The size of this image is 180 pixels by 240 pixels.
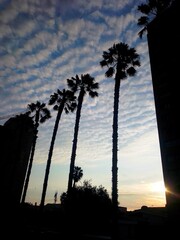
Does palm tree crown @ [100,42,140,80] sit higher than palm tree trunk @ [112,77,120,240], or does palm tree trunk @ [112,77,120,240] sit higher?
palm tree crown @ [100,42,140,80]

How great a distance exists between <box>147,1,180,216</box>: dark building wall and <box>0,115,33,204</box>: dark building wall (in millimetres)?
24824

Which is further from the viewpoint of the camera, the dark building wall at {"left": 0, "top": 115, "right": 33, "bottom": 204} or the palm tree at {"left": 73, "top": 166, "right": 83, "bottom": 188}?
the palm tree at {"left": 73, "top": 166, "right": 83, "bottom": 188}

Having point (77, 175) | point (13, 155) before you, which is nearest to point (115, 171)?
point (13, 155)

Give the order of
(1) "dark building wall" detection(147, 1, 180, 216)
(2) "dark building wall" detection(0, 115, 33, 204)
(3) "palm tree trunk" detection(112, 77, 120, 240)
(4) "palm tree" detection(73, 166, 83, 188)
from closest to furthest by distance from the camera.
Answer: (3) "palm tree trunk" detection(112, 77, 120, 240) < (1) "dark building wall" detection(147, 1, 180, 216) < (2) "dark building wall" detection(0, 115, 33, 204) < (4) "palm tree" detection(73, 166, 83, 188)

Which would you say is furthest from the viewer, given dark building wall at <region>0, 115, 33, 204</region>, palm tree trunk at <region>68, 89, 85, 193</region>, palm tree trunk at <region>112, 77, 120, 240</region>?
dark building wall at <region>0, 115, 33, 204</region>

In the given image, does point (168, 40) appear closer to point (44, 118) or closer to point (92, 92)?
point (92, 92)

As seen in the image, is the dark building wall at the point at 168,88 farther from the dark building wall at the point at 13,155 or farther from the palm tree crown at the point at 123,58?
the dark building wall at the point at 13,155

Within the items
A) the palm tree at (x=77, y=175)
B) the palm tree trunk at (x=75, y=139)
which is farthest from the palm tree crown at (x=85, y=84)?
the palm tree at (x=77, y=175)

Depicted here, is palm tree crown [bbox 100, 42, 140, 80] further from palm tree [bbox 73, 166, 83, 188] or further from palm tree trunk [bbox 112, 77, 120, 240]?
palm tree [bbox 73, 166, 83, 188]

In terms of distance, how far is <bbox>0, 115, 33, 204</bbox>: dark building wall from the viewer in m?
37.4

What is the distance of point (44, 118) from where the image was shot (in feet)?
121

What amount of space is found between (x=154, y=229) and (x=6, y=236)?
1503 centimetres

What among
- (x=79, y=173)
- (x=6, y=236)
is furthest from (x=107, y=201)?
(x=6, y=236)

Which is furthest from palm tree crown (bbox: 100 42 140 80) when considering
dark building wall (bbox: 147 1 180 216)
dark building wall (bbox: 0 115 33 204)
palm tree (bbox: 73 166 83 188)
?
palm tree (bbox: 73 166 83 188)
